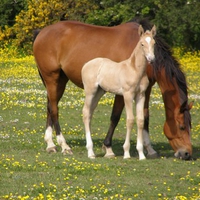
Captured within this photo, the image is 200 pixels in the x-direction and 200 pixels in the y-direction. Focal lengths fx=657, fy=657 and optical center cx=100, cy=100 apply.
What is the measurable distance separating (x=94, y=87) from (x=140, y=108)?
3.11 feet

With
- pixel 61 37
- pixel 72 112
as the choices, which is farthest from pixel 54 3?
pixel 61 37

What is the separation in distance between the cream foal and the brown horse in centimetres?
46

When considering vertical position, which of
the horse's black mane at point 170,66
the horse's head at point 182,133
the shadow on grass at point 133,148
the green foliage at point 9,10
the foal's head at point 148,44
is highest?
the foal's head at point 148,44

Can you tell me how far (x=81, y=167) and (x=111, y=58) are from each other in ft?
9.34

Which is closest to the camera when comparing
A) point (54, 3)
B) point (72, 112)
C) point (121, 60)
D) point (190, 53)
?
point (121, 60)

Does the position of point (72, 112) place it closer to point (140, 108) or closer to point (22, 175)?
point (140, 108)

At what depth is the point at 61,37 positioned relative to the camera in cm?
1316

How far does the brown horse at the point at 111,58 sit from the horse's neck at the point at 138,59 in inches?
17.7

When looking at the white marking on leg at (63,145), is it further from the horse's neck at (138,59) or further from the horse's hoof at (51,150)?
the horse's neck at (138,59)

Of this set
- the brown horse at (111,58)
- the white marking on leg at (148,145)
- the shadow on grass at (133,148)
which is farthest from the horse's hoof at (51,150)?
the white marking on leg at (148,145)

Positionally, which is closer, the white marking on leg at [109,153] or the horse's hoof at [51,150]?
the white marking on leg at [109,153]

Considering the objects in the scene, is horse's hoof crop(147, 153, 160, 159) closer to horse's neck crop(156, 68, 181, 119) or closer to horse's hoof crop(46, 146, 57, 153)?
horse's neck crop(156, 68, 181, 119)

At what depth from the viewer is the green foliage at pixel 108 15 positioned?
35.4m

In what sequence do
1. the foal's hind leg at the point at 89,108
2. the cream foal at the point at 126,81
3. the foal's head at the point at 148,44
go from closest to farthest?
the foal's head at the point at 148,44, the cream foal at the point at 126,81, the foal's hind leg at the point at 89,108
